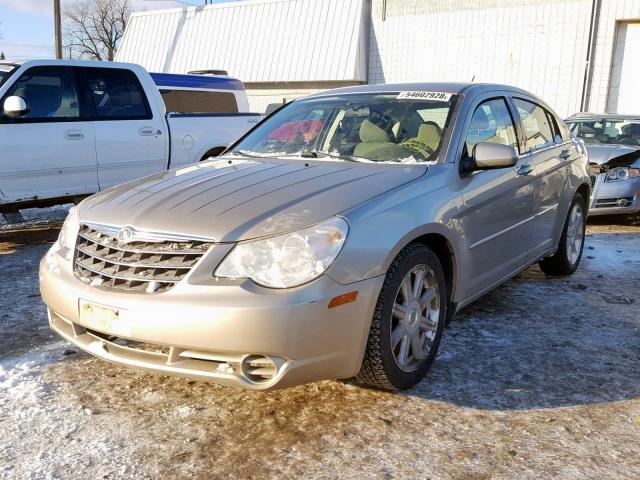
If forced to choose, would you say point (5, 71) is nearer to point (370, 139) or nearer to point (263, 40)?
point (370, 139)

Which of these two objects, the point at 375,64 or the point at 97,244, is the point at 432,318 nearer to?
the point at 97,244

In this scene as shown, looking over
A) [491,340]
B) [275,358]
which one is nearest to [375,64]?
[491,340]

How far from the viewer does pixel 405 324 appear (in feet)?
10.5

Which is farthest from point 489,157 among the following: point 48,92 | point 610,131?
point 610,131

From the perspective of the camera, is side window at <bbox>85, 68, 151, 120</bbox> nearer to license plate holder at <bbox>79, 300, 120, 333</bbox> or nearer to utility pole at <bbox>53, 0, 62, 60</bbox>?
license plate holder at <bbox>79, 300, 120, 333</bbox>

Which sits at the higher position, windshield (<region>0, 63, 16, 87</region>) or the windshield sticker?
windshield (<region>0, 63, 16, 87</region>)

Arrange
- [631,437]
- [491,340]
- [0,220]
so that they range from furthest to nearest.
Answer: [0,220], [491,340], [631,437]

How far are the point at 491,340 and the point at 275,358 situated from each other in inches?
74.2

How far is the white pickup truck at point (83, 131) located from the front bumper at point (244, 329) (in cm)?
337

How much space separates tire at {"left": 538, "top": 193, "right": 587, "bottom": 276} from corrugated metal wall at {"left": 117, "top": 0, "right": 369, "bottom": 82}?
55.4 ft

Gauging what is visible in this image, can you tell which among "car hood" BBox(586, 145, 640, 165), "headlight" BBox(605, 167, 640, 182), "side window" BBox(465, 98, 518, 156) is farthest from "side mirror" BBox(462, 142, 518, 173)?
"car hood" BBox(586, 145, 640, 165)

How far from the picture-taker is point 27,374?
3.48m

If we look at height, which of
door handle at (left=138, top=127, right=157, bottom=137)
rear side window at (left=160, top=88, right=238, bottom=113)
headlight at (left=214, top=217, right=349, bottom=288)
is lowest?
headlight at (left=214, top=217, right=349, bottom=288)

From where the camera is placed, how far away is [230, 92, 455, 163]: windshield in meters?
3.84
